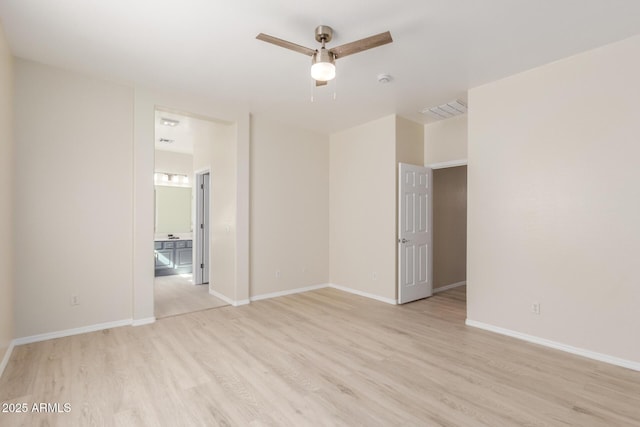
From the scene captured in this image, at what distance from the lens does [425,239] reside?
5.08 metres

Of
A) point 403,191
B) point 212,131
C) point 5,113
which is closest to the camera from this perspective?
point 5,113

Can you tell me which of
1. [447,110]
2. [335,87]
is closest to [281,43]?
[335,87]

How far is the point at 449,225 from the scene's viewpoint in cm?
589

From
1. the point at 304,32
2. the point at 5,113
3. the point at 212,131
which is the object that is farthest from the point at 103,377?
the point at 212,131

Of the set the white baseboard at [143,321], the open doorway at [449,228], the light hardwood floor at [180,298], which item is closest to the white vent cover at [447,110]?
the open doorway at [449,228]

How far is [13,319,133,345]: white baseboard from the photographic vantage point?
10.4ft

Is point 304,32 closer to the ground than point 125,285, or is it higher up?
higher up

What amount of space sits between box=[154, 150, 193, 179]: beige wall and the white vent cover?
568 centimetres

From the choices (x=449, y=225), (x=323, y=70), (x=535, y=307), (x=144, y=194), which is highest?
(x=323, y=70)

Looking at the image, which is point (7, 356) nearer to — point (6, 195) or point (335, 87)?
point (6, 195)

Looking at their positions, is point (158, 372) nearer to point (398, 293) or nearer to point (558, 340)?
point (398, 293)

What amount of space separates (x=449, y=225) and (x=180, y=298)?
4.81m

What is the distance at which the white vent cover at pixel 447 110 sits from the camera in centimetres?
427

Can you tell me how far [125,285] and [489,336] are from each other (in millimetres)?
4173
